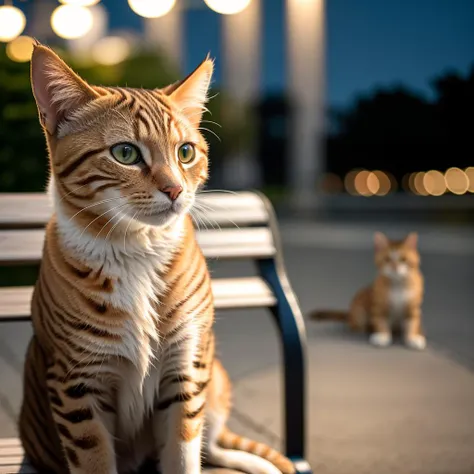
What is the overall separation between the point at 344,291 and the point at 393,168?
34.4 feet

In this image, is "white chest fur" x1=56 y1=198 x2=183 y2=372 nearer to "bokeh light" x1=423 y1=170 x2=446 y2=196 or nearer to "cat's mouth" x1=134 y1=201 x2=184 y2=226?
"cat's mouth" x1=134 y1=201 x2=184 y2=226

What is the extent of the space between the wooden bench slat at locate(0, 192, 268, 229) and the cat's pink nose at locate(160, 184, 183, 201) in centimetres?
38

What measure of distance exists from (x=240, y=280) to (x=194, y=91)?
854 mm

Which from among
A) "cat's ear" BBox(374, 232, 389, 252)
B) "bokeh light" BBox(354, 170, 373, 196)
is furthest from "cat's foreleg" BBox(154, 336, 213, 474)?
"bokeh light" BBox(354, 170, 373, 196)

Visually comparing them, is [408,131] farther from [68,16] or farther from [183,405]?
[183,405]

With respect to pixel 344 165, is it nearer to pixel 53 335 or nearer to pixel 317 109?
pixel 317 109

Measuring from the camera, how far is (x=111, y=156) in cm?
160

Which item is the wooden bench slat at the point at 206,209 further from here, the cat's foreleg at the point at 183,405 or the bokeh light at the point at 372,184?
the bokeh light at the point at 372,184

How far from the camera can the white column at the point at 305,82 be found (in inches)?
805

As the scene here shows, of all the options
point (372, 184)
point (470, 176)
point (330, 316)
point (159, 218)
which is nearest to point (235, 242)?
point (159, 218)

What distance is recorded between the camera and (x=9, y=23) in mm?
6586

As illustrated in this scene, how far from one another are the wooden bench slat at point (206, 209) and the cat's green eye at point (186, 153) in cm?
26

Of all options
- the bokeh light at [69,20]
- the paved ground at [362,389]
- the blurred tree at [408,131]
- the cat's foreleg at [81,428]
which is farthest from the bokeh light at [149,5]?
the blurred tree at [408,131]

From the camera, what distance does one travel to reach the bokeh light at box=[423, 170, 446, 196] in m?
16.3
